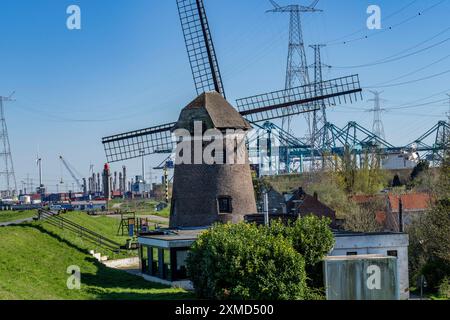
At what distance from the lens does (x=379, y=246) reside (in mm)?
39938

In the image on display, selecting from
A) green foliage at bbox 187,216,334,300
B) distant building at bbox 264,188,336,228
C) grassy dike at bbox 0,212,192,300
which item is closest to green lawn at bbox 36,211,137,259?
grassy dike at bbox 0,212,192,300

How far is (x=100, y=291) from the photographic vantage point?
1315 inches

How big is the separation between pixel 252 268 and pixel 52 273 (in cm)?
988

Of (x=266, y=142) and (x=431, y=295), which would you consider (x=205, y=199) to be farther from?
(x=266, y=142)

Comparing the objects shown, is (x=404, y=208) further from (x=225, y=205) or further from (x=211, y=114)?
(x=211, y=114)

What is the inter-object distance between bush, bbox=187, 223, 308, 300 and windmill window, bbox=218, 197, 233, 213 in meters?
11.3

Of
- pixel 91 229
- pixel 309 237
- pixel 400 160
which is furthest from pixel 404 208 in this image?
pixel 400 160

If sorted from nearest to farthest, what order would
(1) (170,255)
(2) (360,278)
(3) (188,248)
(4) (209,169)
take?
(2) (360,278) → (3) (188,248) → (1) (170,255) → (4) (209,169)

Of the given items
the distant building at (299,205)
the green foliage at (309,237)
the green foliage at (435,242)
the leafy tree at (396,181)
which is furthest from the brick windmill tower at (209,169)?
the leafy tree at (396,181)

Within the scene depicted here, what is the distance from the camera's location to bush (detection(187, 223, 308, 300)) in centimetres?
3048

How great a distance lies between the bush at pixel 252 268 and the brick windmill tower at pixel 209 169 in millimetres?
11094

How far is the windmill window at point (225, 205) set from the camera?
4359 centimetres

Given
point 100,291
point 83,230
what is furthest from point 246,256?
point 83,230
